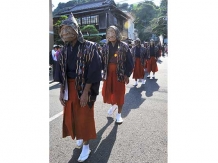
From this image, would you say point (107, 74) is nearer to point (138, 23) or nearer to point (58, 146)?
point (138, 23)

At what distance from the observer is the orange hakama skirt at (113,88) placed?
278 centimetres

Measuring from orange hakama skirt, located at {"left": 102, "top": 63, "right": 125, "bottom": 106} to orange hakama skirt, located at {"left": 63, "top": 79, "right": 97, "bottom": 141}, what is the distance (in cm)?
97

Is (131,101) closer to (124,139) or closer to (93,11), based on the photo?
(124,139)

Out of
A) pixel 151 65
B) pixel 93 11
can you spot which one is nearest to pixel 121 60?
pixel 93 11

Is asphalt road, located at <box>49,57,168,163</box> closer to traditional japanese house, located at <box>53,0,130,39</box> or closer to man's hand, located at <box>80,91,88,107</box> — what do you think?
man's hand, located at <box>80,91,88,107</box>

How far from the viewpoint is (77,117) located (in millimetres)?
1839

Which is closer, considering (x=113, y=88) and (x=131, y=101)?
(x=113, y=88)

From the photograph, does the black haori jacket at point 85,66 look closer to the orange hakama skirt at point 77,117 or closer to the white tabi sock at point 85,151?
the orange hakama skirt at point 77,117

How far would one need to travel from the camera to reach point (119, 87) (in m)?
2.80

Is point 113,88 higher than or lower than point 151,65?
lower

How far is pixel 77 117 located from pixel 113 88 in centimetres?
109

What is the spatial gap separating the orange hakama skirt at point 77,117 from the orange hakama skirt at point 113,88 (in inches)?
38.4

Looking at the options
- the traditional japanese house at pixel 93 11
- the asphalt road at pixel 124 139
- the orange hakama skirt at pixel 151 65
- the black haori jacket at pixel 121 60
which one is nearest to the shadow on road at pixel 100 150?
the asphalt road at pixel 124 139
